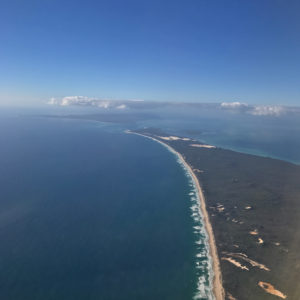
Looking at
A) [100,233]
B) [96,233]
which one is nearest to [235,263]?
[100,233]

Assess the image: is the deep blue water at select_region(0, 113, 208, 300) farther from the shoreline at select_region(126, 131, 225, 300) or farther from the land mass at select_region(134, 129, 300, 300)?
the land mass at select_region(134, 129, 300, 300)

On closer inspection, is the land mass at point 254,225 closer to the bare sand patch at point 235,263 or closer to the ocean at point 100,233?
the bare sand patch at point 235,263

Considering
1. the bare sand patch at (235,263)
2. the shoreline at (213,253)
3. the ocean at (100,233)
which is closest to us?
the shoreline at (213,253)

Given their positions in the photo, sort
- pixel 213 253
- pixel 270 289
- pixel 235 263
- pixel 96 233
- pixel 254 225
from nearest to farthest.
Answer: pixel 270 289 < pixel 235 263 < pixel 213 253 < pixel 96 233 < pixel 254 225

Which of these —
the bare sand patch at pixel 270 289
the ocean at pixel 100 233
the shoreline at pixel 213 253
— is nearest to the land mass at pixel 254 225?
the bare sand patch at pixel 270 289

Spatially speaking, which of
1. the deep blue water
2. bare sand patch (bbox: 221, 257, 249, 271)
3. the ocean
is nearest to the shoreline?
the ocean

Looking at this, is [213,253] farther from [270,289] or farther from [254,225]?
[254,225]
